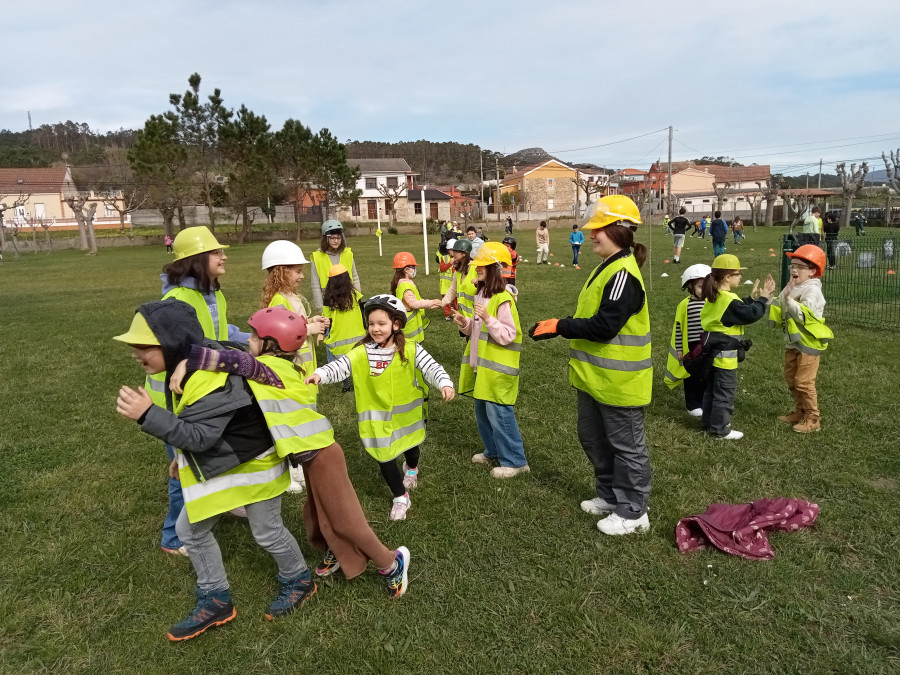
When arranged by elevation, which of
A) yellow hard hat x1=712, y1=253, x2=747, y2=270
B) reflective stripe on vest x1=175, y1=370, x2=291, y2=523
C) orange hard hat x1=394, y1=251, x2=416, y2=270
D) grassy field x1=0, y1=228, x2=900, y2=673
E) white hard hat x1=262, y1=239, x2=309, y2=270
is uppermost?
white hard hat x1=262, y1=239, x2=309, y2=270

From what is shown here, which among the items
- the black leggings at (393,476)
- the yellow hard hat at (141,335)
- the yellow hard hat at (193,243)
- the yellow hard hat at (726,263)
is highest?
the yellow hard hat at (193,243)

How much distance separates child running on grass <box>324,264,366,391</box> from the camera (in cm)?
615

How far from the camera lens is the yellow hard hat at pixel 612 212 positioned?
11.9 feet

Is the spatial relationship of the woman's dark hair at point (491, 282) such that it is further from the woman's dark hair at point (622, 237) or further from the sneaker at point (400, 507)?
the sneaker at point (400, 507)

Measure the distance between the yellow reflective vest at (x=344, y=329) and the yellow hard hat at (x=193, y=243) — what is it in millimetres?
2449

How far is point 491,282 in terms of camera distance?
461 cm

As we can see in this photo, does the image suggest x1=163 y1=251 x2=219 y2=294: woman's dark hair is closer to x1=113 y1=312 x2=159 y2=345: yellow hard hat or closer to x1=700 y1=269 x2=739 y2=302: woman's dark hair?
x1=113 y1=312 x2=159 y2=345: yellow hard hat

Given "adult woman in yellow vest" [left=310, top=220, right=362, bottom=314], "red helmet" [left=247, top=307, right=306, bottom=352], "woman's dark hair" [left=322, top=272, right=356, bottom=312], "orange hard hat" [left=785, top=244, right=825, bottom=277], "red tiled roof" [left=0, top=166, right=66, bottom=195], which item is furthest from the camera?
"red tiled roof" [left=0, top=166, right=66, bottom=195]

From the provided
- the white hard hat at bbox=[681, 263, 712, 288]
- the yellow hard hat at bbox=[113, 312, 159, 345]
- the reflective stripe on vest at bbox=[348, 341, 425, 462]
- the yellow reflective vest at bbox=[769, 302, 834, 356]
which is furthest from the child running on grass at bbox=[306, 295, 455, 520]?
the yellow reflective vest at bbox=[769, 302, 834, 356]

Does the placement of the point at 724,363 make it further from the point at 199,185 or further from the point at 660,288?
the point at 199,185

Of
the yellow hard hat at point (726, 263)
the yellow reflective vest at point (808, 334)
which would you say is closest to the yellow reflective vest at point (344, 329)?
the yellow hard hat at point (726, 263)

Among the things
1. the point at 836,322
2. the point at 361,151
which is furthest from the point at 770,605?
the point at 361,151

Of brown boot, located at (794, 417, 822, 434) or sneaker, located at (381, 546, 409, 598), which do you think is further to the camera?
brown boot, located at (794, 417, 822, 434)

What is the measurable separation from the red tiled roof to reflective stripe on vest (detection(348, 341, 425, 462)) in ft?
248
